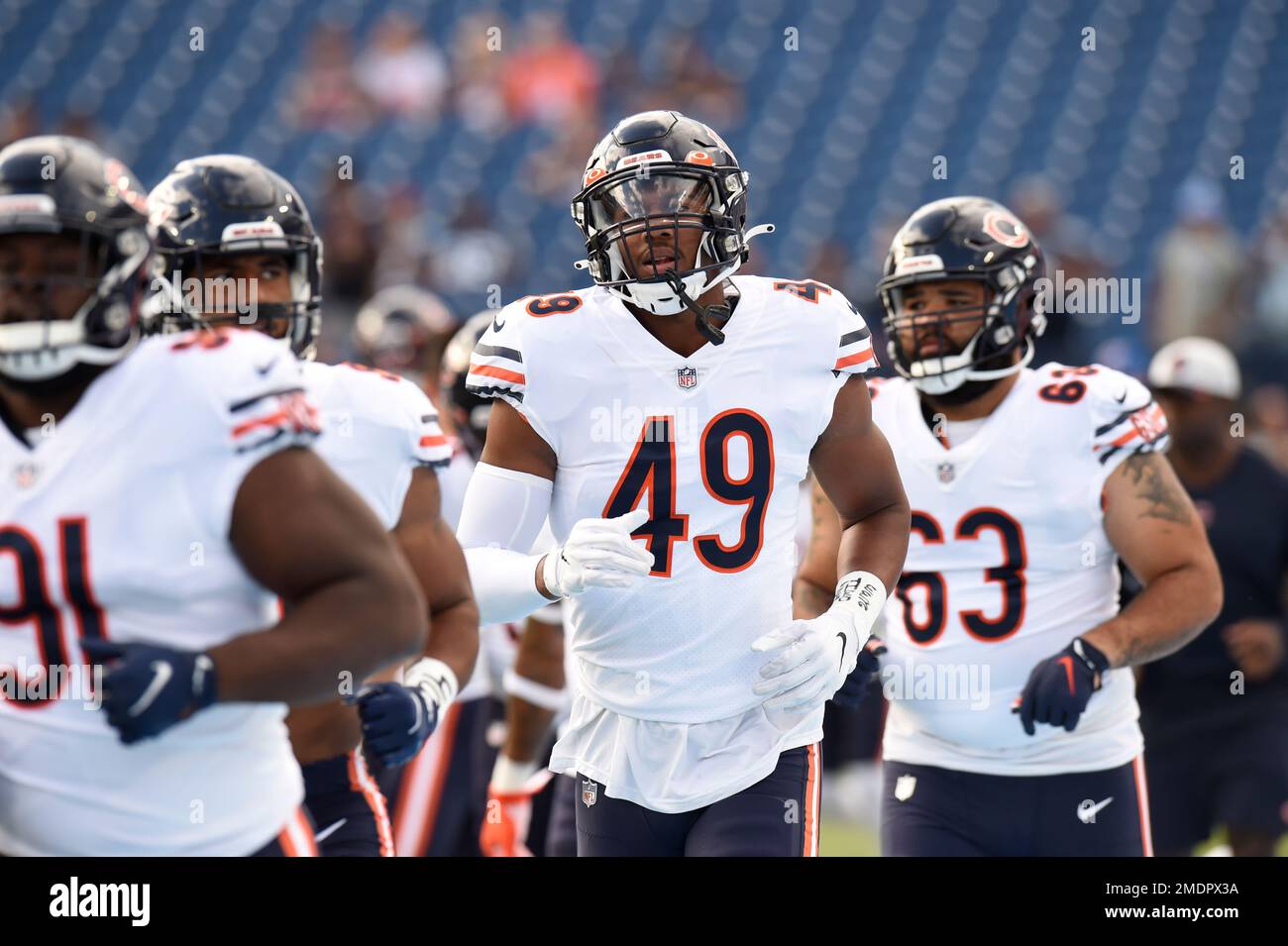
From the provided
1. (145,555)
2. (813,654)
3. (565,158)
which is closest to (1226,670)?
(813,654)

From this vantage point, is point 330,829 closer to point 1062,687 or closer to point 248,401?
point 248,401

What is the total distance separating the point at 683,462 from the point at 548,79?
8316 millimetres

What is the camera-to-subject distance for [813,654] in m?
2.94

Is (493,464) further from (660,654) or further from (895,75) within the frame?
(895,75)

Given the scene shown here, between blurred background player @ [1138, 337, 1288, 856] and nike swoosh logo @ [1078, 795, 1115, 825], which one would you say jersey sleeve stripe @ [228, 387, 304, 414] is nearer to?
nike swoosh logo @ [1078, 795, 1115, 825]

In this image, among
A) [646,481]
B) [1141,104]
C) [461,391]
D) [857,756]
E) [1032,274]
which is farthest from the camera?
[1141,104]

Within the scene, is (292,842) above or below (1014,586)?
below

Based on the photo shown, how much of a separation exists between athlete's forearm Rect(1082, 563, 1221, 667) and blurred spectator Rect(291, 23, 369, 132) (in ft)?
26.9

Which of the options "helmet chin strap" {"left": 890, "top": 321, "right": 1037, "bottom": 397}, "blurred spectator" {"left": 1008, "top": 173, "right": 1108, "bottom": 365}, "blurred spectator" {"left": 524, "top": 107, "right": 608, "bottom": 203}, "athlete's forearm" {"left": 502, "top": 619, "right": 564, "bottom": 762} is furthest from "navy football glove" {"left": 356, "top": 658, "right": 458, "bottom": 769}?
"blurred spectator" {"left": 524, "top": 107, "right": 608, "bottom": 203}

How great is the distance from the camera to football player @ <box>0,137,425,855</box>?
2.14m

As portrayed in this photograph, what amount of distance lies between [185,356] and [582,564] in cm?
89

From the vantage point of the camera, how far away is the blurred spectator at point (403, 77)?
11.0 m

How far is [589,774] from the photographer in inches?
123
